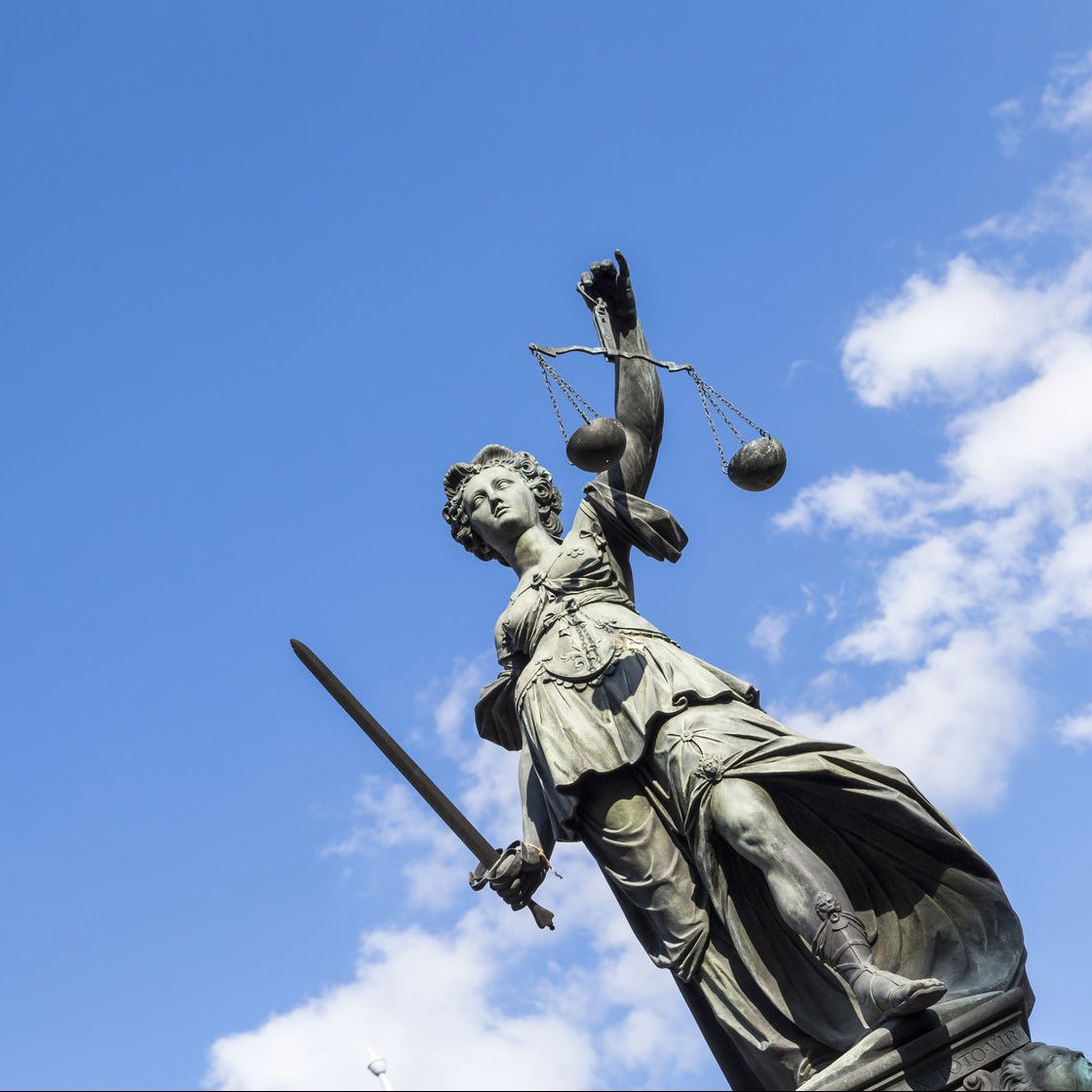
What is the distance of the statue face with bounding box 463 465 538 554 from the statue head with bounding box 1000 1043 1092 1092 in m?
3.90

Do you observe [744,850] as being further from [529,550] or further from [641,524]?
[529,550]

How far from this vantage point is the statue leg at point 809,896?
6.50 m

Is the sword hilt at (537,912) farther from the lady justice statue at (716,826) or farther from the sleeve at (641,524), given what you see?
the sleeve at (641,524)

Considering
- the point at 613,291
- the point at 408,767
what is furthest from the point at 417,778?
the point at 613,291

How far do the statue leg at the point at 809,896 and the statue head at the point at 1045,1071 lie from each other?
15.4 inches

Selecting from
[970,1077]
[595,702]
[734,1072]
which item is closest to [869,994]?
[970,1077]

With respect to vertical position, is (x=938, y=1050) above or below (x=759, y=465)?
below

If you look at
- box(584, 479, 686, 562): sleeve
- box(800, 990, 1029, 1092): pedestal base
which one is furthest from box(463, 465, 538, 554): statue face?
box(800, 990, 1029, 1092): pedestal base

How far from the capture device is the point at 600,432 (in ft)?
26.8

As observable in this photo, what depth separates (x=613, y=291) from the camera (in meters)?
9.06

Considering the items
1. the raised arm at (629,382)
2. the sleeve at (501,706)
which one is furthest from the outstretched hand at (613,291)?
the sleeve at (501,706)

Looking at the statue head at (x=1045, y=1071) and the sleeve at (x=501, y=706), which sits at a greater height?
the sleeve at (x=501, y=706)

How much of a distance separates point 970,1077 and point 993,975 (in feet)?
1.80

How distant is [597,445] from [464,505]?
1.54 metres
